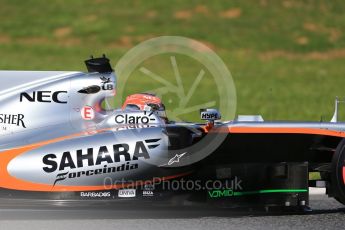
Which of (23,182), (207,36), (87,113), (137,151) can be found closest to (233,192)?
(137,151)

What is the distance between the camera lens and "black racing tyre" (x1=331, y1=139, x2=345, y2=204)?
7.81 metres

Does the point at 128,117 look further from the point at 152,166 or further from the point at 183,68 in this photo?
the point at 183,68

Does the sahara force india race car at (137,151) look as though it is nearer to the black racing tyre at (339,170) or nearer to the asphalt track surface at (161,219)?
the black racing tyre at (339,170)

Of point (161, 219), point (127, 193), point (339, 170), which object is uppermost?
point (339, 170)

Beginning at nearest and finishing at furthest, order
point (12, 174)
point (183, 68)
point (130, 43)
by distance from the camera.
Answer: point (12, 174), point (183, 68), point (130, 43)

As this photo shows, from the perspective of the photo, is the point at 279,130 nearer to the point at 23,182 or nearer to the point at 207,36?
the point at 23,182

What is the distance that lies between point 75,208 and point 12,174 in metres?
0.69

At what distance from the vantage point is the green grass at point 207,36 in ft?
105

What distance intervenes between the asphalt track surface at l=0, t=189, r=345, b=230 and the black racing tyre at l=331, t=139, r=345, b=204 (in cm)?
31

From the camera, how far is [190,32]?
4147 centimetres

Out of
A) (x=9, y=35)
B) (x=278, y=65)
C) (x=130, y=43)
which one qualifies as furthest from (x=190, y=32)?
(x=9, y=35)

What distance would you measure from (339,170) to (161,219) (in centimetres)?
187

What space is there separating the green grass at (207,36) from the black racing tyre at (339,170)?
18.5m

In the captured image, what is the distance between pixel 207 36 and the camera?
40.9 metres
